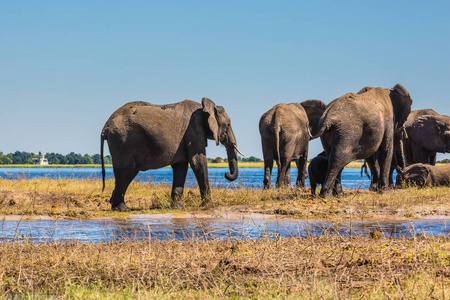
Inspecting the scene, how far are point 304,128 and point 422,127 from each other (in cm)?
581

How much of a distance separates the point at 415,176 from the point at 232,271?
13.1m

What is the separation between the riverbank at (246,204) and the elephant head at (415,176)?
216cm

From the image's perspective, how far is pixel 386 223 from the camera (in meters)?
11.2

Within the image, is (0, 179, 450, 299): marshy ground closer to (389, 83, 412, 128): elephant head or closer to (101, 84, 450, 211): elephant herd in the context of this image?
(101, 84, 450, 211): elephant herd

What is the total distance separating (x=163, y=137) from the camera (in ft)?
44.9

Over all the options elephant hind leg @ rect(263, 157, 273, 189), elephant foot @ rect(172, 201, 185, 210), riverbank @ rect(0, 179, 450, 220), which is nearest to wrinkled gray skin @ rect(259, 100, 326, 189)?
elephant hind leg @ rect(263, 157, 273, 189)

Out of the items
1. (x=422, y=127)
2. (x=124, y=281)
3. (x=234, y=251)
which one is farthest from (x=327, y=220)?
(x=422, y=127)

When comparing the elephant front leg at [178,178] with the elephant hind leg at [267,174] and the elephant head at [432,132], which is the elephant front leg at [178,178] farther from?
the elephant head at [432,132]

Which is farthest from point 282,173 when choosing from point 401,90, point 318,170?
point 401,90

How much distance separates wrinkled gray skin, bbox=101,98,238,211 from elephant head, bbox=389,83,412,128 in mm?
4647

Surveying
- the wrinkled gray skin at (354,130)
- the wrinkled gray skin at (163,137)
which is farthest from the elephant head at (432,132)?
the wrinkled gray skin at (163,137)

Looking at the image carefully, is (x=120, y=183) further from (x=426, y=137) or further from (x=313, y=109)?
(x=426, y=137)

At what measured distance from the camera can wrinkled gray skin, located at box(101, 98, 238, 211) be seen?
1357 centimetres

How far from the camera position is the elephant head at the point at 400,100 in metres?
16.0
